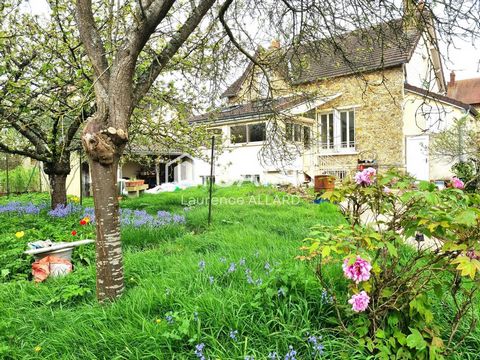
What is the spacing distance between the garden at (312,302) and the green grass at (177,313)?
1 centimetres

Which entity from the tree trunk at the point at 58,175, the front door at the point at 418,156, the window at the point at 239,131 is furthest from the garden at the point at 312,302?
the front door at the point at 418,156

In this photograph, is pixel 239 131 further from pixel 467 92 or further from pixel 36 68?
pixel 467 92

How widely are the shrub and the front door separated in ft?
47.3

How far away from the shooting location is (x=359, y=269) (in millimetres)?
1944

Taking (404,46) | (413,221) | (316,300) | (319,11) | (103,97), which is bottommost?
(316,300)

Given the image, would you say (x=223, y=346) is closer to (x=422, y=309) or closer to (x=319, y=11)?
(x=422, y=309)

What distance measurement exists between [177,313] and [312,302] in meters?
1.03

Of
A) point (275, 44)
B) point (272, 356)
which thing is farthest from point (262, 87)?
point (272, 356)

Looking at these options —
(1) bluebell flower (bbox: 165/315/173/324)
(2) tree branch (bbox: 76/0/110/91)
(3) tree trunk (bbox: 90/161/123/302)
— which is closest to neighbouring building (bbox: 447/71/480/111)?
(2) tree branch (bbox: 76/0/110/91)

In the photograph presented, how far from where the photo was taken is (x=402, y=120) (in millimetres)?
14891

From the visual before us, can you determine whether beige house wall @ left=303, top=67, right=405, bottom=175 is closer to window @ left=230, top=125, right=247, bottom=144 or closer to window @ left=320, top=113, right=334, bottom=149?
window @ left=320, top=113, right=334, bottom=149

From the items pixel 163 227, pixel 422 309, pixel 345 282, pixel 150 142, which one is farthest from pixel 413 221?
pixel 150 142

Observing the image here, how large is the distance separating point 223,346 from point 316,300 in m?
0.82

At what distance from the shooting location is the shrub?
193 cm
